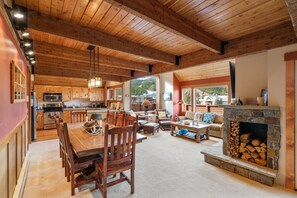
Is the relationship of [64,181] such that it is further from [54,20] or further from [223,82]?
[223,82]

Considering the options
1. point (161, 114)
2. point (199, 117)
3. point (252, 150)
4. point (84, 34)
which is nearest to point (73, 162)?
point (84, 34)

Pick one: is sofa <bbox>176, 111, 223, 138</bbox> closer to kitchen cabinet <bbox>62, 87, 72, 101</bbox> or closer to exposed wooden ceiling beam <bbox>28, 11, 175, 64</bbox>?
exposed wooden ceiling beam <bbox>28, 11, 175, 64</bbox>

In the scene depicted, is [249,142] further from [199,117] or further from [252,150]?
[199,117]

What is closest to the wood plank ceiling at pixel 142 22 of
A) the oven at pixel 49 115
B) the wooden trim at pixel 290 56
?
the wooden trim at pixel 290 56

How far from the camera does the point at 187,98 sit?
7.71 meters

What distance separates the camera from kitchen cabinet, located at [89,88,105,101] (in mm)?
8719

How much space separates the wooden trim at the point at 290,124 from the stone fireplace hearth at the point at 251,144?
12 cm

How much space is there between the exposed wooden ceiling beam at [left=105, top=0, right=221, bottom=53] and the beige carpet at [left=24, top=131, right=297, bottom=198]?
238 cm

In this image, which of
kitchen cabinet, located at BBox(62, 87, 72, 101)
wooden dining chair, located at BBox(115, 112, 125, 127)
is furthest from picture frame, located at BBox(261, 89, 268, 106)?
kitchen cabinet, located at BBox(62, 87, 72, 101)

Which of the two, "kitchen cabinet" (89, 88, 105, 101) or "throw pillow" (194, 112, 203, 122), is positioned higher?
"kitchen cabinet" (89, 88, 105, 101)

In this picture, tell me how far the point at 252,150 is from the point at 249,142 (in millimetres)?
193

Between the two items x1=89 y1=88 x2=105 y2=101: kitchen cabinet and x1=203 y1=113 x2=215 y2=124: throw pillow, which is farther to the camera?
x1=89 y1=88 x2=105 y2=101: kitchen cabinet

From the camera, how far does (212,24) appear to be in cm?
238

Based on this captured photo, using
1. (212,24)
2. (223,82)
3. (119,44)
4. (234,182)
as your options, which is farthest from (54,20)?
(223,82)
